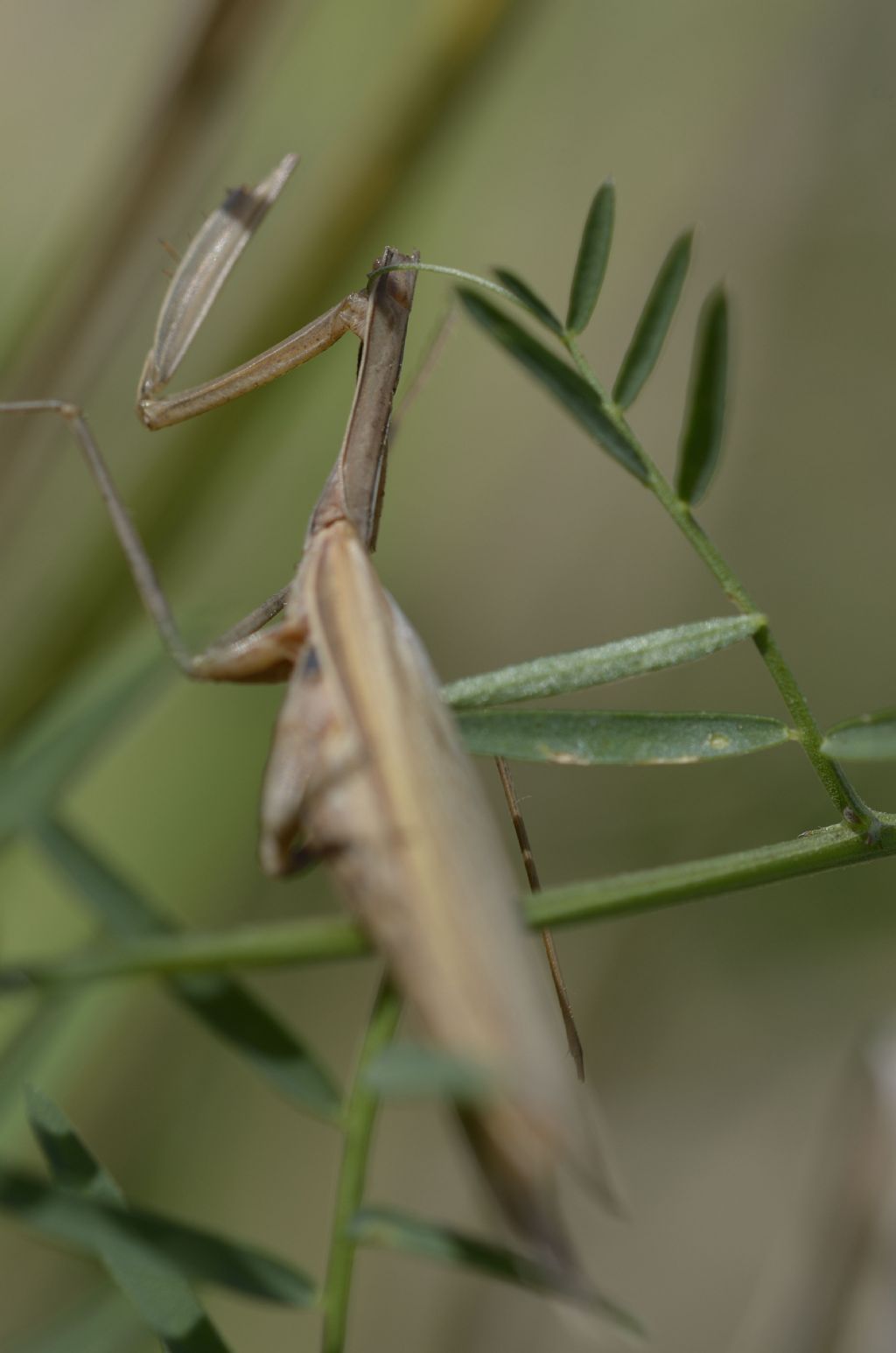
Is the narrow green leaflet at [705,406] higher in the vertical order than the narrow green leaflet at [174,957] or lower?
higher

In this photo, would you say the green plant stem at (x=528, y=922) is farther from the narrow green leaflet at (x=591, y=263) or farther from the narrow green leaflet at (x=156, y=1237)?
the narrow green leaflet at (x=591, y=263)

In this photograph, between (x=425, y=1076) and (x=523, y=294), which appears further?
(x=523, y=294)

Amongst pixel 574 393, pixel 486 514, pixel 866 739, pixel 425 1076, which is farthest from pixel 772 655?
pixel 486 514

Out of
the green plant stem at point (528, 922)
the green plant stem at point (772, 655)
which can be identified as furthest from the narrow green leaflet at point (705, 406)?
the green plant stem at point (528, 922)

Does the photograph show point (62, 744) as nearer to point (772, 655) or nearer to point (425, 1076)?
point (425, 1076)

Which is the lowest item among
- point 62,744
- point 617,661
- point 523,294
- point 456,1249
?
point 456,1249

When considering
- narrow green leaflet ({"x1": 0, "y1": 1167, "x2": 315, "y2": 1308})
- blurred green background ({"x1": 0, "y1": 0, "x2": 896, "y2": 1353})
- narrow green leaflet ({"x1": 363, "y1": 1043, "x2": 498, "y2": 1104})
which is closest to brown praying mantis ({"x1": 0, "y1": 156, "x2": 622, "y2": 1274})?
narrow green leaflet ({"x1": 363, "y1": 1043, "x2": 498, "y2": 1104})

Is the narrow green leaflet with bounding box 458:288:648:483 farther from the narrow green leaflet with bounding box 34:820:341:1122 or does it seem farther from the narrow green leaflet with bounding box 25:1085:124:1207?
the narrow green leaflet with bounding box 25:1085:124:1207

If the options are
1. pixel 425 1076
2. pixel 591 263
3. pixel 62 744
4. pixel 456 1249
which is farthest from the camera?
pixel 591 263
